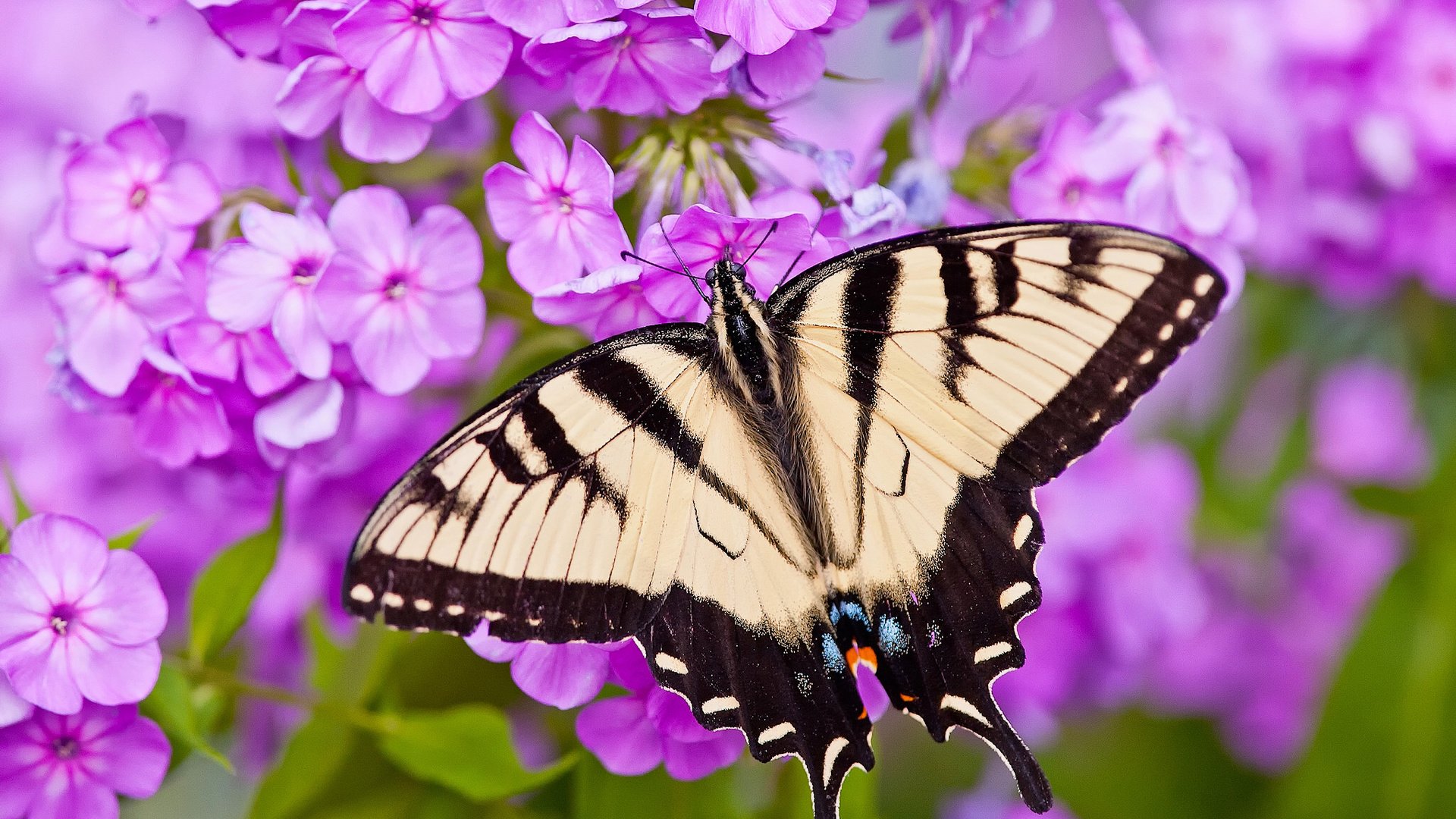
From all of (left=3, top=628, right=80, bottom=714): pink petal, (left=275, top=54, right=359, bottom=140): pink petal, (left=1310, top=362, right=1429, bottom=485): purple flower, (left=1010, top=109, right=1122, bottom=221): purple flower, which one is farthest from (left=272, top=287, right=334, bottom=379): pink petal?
(left=1310, top=362, right=1429, bottom=485): purple flower

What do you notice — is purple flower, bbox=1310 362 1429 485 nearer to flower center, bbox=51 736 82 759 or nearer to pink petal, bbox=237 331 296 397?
pink petal, bbox=237 331 296 397

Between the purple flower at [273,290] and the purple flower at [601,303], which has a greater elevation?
the purple flower at [601,303]

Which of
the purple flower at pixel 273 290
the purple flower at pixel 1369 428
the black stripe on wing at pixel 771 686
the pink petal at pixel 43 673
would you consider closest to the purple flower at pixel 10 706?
the pink petal at pixel 43 673

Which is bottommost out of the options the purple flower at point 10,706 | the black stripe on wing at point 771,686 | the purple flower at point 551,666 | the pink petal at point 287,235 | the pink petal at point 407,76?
the purple flower at point 10,706

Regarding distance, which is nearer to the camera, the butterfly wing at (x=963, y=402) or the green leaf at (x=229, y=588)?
the butterfly wing at (x=963, y=402)

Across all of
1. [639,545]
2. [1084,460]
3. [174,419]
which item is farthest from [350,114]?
[1084,460]

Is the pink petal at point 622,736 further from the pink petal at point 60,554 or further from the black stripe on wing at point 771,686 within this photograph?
the pink petal at point 60,554

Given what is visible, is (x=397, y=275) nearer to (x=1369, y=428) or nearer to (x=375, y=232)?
(x=375, y=232)
